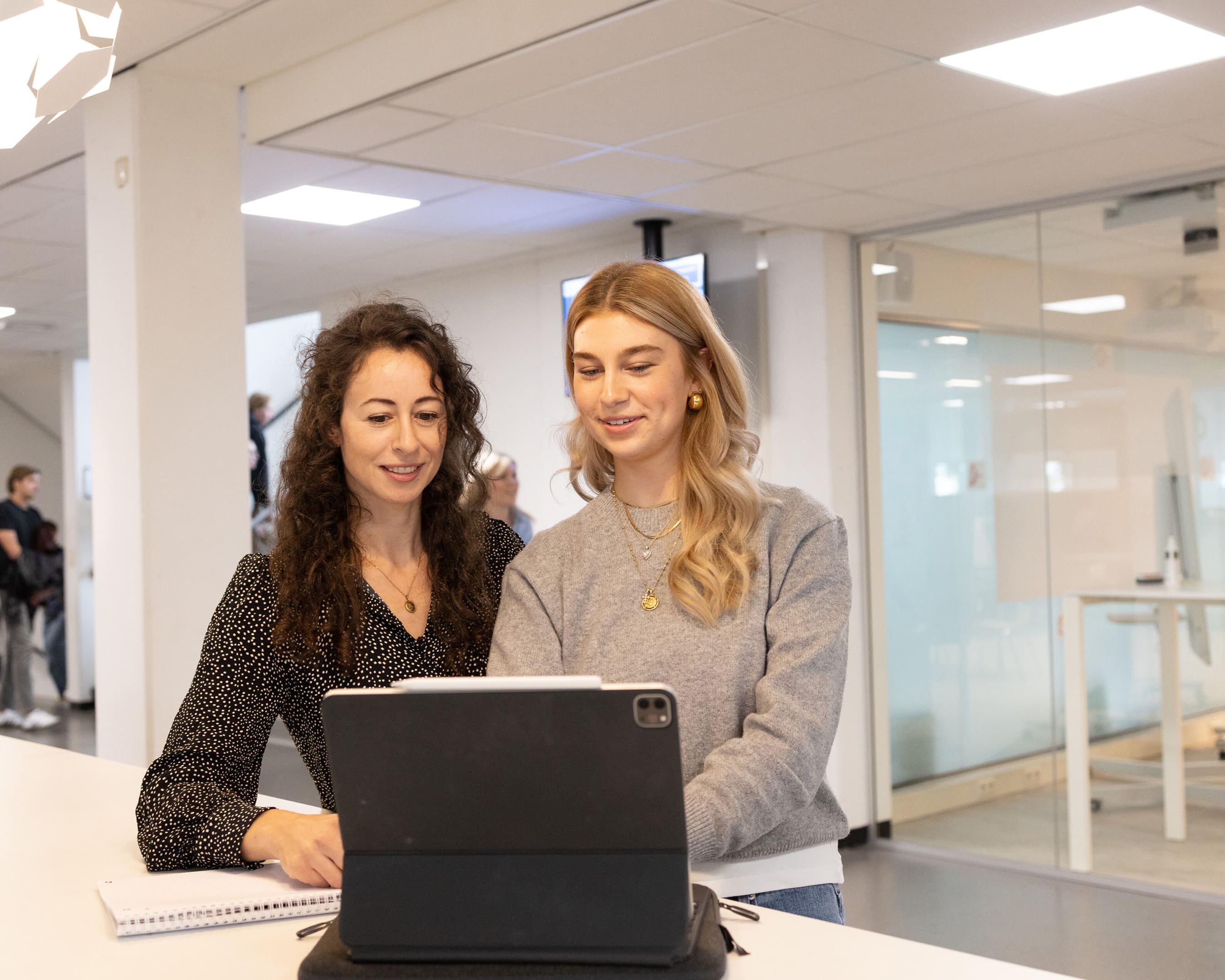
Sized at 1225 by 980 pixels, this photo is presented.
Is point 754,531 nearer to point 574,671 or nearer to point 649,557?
point 649,557

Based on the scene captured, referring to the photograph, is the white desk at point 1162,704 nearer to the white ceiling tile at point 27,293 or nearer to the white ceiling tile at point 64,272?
the white ceiling tile at point 64,272

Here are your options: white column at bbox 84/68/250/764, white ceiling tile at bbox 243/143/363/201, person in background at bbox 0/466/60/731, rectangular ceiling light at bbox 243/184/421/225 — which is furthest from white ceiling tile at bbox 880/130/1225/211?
person in background at bbox 0/466/60/731

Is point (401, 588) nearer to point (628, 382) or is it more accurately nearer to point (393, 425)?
point (393, 425)

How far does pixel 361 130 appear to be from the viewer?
3.90m

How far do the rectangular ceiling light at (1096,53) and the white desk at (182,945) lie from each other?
8.25 feet

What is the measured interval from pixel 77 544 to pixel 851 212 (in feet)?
23.9

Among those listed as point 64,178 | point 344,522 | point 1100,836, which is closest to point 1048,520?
point 1100,836

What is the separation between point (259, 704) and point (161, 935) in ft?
1.22

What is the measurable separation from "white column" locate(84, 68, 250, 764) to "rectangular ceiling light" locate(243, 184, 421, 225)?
1369 millimetres

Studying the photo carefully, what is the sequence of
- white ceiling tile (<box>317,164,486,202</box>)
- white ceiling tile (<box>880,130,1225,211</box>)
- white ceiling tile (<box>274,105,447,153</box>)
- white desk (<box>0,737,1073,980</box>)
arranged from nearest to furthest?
white desk (<box>0,737,1073,980</box>), white ceiling tile (<box>274,105,447,153</box>), white ceiling tile (<box>880,130,1225,211</box>), white ceiling tile (<box>317,164,486,202</box>)

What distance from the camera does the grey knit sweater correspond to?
Answer: 1486 millimetres

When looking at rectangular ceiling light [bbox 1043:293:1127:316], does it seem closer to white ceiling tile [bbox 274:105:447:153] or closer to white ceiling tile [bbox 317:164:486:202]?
white ceiling tile [bbox 317:164:486:202]

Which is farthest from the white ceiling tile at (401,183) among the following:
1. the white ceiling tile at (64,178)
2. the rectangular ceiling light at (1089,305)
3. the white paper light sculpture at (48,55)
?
the white paper light sculpture at (48,55)

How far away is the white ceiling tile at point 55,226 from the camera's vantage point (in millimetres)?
5551
